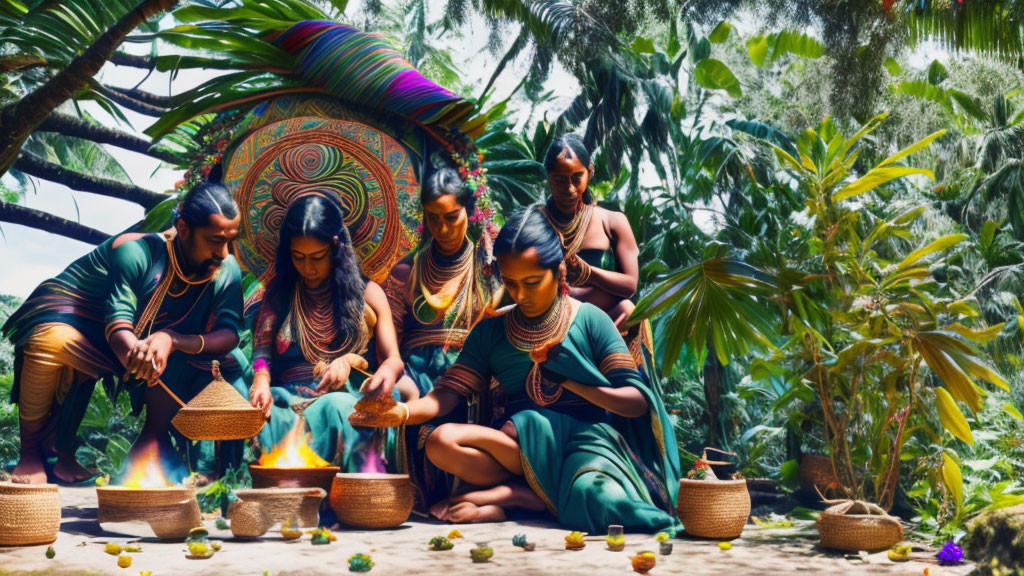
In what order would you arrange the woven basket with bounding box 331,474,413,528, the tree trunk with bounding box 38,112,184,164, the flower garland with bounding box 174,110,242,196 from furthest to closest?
the tree trunk with bounding box 38,112,184,164 < the flower garland with bounding box 174,110,242,196 < the woven basket with bounding box 331,474,413,528

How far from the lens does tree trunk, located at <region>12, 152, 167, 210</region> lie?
1277 centimetres

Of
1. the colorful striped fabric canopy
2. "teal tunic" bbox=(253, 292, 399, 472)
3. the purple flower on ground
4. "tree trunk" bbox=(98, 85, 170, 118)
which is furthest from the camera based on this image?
"tree trunk" bbox=(98, 85, 170, 118)

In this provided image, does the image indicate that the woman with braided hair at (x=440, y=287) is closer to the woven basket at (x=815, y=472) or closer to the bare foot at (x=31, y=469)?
the bare foot at (x=31, y=469)

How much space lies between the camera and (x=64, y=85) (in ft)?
26.1

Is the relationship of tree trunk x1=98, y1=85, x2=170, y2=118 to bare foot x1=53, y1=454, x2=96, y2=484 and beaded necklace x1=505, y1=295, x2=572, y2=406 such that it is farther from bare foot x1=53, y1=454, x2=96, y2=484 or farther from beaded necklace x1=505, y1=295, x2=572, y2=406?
beaded necklace x1=505, y1=295, x2=572, y2=406

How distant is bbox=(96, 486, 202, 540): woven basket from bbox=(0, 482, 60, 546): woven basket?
10.4 inches

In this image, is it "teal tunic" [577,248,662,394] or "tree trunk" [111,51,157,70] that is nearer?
"teal tunic" [577,248,662,394]

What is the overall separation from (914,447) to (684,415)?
643 centimetres

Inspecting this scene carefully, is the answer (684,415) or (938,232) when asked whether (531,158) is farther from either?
(938,232)

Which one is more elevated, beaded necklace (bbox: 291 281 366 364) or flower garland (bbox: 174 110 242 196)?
flower garland (bbox: 174 110 242 196)

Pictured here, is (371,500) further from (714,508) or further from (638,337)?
(638,337)

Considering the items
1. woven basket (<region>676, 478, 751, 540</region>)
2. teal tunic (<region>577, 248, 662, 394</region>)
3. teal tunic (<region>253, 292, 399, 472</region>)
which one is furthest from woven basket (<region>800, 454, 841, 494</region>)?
teal tunic (<region>253, 292, 399, 472</region>)

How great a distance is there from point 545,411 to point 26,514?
2.51 metres

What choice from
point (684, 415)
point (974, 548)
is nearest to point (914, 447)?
point (974, 548)
